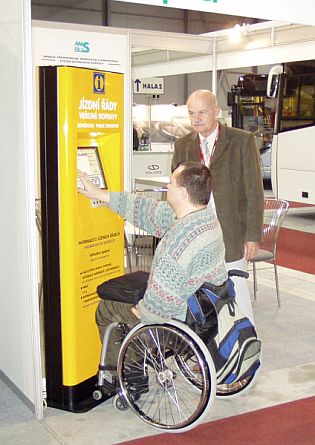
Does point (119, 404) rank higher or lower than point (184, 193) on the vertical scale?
lower

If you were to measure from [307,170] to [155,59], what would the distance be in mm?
2832

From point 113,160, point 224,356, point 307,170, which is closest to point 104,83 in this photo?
point 113,160

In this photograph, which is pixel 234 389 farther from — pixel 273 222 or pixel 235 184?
pixel 273 222

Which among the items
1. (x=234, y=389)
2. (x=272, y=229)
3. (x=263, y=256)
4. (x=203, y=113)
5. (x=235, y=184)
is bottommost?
(x=234, y=389)

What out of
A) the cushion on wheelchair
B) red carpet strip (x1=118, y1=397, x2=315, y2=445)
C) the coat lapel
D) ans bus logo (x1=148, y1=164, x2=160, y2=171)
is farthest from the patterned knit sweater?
ans bus logo (x1=148, y1=164, x2=160, y2=171)

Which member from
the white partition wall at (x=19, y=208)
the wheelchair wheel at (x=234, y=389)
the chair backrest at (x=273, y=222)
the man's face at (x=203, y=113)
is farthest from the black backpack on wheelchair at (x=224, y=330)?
the chair backrest at (x=273, y=222)

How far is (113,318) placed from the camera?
3146 mm

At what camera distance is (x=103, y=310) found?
317 cm

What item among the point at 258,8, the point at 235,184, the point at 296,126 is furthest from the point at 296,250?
the point at 258,8

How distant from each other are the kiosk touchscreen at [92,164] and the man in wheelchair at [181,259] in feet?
0.32

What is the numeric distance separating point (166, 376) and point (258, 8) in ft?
6.33

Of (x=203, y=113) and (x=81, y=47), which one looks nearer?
(x=203, y=113)

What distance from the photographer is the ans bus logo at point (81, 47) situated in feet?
18.4

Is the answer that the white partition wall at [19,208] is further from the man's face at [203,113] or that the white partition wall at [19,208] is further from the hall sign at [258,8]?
the man's face at [203,113]
